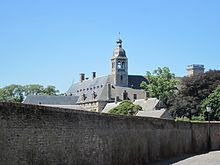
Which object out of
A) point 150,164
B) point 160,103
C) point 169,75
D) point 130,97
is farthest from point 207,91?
point 150,164

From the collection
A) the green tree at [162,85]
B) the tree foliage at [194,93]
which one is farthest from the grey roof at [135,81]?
the tree foliage at [194,93]

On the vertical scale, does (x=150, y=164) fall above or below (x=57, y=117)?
below

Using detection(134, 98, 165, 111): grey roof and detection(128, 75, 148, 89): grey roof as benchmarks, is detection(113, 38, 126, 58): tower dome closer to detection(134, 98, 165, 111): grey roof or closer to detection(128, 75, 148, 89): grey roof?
detection(128, 75, 148, 89): grey roof

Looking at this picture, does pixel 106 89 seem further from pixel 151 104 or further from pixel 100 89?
pixel 151 104

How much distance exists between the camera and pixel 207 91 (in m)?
81.4

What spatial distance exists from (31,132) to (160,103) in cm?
8470

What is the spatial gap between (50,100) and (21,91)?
12.6m

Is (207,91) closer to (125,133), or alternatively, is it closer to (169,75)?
(169,75)

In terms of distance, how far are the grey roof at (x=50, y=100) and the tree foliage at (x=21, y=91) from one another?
4227 millimetres

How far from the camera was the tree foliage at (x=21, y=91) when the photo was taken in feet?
416

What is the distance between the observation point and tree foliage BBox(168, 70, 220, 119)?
79938mm

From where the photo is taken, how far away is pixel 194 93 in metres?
84.3

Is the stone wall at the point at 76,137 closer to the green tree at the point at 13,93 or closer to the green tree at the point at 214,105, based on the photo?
the green tree at the point at 214,105

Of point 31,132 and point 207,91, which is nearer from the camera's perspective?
point 31,132
